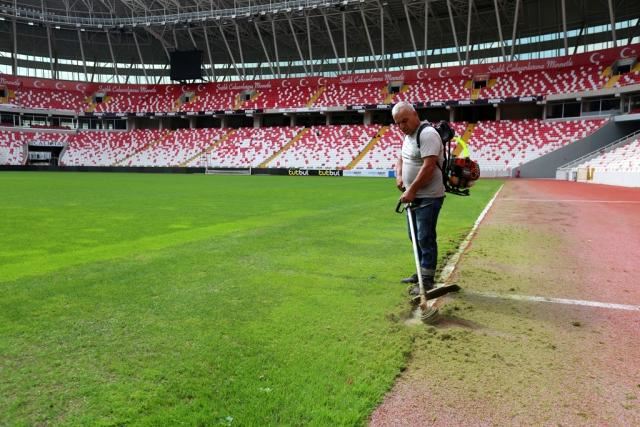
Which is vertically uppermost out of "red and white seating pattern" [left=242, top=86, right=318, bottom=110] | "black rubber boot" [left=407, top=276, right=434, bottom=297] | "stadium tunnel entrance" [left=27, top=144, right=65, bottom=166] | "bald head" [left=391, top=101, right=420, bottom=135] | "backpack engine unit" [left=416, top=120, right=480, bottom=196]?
"red and white seating pattern" [left=242, top=86, right=318, bottom=110]

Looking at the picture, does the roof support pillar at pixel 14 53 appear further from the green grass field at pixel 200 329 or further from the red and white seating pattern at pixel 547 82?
the green grass field at pixel 200 329

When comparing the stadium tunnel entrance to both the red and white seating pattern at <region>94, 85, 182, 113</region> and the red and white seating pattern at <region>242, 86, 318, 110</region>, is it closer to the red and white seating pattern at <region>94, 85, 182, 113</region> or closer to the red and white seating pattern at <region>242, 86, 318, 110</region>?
the red and white seating pattern at <region>94, 85, 182, 113</region>

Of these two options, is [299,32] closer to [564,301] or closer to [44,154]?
[44,154]

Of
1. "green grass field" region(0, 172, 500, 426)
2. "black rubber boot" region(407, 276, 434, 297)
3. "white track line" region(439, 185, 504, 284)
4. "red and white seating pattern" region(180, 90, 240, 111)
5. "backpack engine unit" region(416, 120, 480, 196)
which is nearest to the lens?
"green grass field" region(0, 172, 500, 426)

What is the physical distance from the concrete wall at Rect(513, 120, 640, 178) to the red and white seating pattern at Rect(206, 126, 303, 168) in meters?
29.2

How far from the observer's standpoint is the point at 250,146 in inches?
2269

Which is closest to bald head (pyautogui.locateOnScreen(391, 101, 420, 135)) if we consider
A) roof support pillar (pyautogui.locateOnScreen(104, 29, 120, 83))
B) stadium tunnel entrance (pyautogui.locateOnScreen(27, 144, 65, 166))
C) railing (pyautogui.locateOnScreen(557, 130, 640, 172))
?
railing (pyautogui.locateOnScreen(557, 130, 640, 172))

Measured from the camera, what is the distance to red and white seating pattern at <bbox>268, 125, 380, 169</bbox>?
5203cm

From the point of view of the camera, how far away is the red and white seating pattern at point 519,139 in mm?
42844

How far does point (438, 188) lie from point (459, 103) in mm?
48793

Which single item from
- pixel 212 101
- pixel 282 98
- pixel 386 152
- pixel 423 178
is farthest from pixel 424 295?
pixel 212 101

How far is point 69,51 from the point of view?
230 ft

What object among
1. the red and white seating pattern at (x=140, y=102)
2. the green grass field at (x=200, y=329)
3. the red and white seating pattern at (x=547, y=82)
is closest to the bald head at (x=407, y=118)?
the green grass field at (x=200, y=329)

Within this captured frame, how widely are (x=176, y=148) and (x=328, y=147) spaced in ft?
70.9
